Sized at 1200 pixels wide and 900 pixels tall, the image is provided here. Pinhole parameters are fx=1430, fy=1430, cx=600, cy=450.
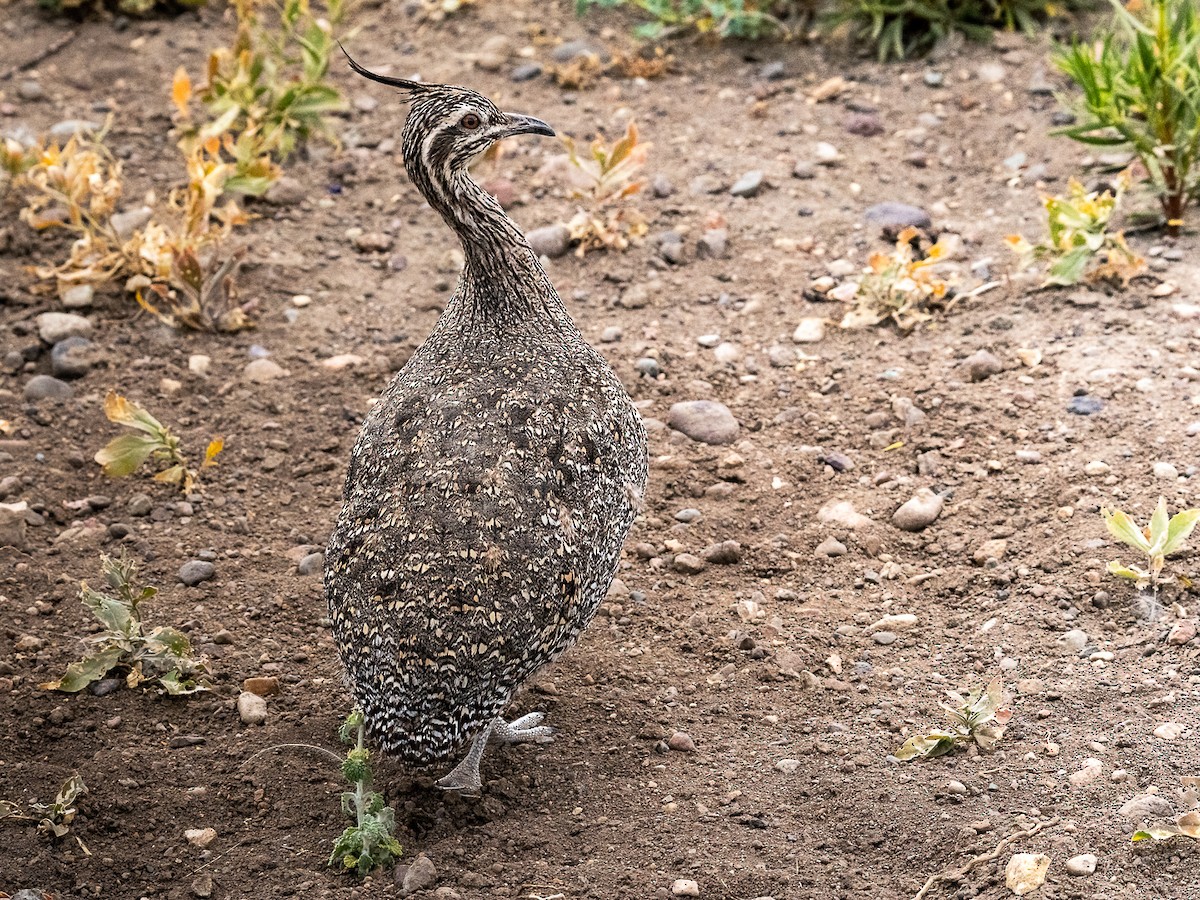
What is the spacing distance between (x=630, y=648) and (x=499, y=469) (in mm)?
1209

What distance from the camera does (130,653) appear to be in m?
5.20

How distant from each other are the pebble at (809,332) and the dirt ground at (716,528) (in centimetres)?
10

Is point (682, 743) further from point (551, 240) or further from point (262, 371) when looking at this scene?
point (551, 240)

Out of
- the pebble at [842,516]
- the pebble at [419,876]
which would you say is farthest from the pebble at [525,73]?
the pebble at [419,876]

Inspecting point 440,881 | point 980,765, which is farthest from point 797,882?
point 440,881

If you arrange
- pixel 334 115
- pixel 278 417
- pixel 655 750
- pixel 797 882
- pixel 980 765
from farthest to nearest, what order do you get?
pixel 334 115, pixel 278 417, pixel 655 750, pixel 980 765, pixel 797 882

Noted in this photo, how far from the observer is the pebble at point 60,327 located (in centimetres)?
713

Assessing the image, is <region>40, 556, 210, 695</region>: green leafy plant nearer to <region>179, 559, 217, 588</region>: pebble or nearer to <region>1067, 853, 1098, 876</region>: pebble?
<region>179, 559, 217, 588</region>: pebble

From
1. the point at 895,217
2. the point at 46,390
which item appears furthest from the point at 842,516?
the point at 46,390

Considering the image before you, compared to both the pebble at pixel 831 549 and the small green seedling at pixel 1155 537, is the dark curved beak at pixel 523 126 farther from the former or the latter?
the small green seedling at pixel 1155 537

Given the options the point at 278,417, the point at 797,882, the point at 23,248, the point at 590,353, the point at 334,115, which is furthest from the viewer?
the point at 334,115

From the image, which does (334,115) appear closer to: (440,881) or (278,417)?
(278,417)

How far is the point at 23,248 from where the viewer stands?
305 inches

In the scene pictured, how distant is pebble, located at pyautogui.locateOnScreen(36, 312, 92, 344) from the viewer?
23.4 feet
